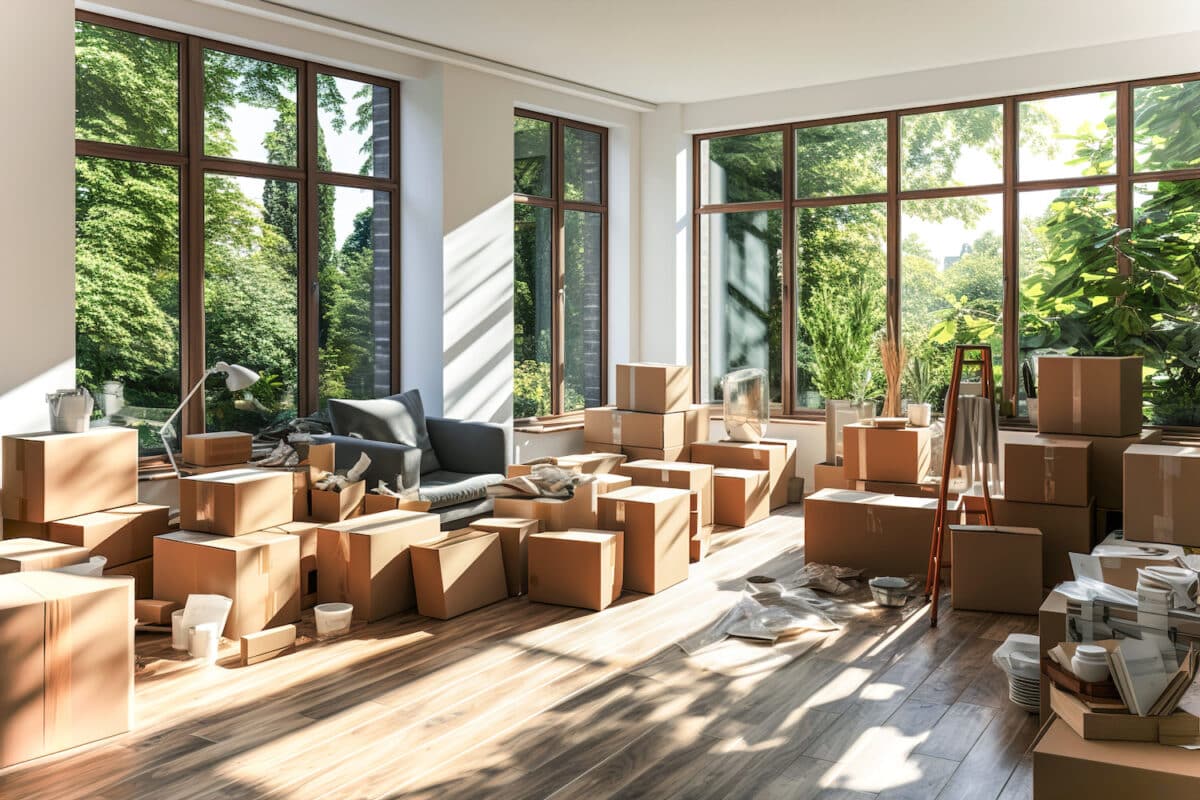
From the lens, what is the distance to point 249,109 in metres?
5.71

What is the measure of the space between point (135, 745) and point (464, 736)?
1008 mm

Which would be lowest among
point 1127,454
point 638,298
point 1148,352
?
point 1127,454

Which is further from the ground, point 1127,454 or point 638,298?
point 638,298

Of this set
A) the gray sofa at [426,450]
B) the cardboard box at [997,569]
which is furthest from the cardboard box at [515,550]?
the cardboard box at [997,569]

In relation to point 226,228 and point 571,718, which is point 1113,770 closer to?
point 571,718

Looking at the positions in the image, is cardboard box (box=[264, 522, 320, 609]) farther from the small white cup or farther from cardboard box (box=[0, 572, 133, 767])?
cardboard box (box=[0, 572, 133, 767])

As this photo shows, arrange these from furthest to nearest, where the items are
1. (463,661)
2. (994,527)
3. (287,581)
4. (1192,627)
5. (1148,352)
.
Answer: (1148,352), (994,527), (287,581), (463,661), (1192,627)

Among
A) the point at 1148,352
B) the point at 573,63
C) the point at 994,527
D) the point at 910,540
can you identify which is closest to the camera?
the point at 994,527

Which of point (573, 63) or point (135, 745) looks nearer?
point (135, 745)

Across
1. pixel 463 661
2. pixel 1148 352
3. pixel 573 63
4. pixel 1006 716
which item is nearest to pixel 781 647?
pixel 1006 716

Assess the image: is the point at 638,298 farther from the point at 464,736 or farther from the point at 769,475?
the point at 464,736

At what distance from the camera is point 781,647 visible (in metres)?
4.17

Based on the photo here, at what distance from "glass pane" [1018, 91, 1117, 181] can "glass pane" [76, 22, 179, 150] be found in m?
5.35

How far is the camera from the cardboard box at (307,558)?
462 cm
